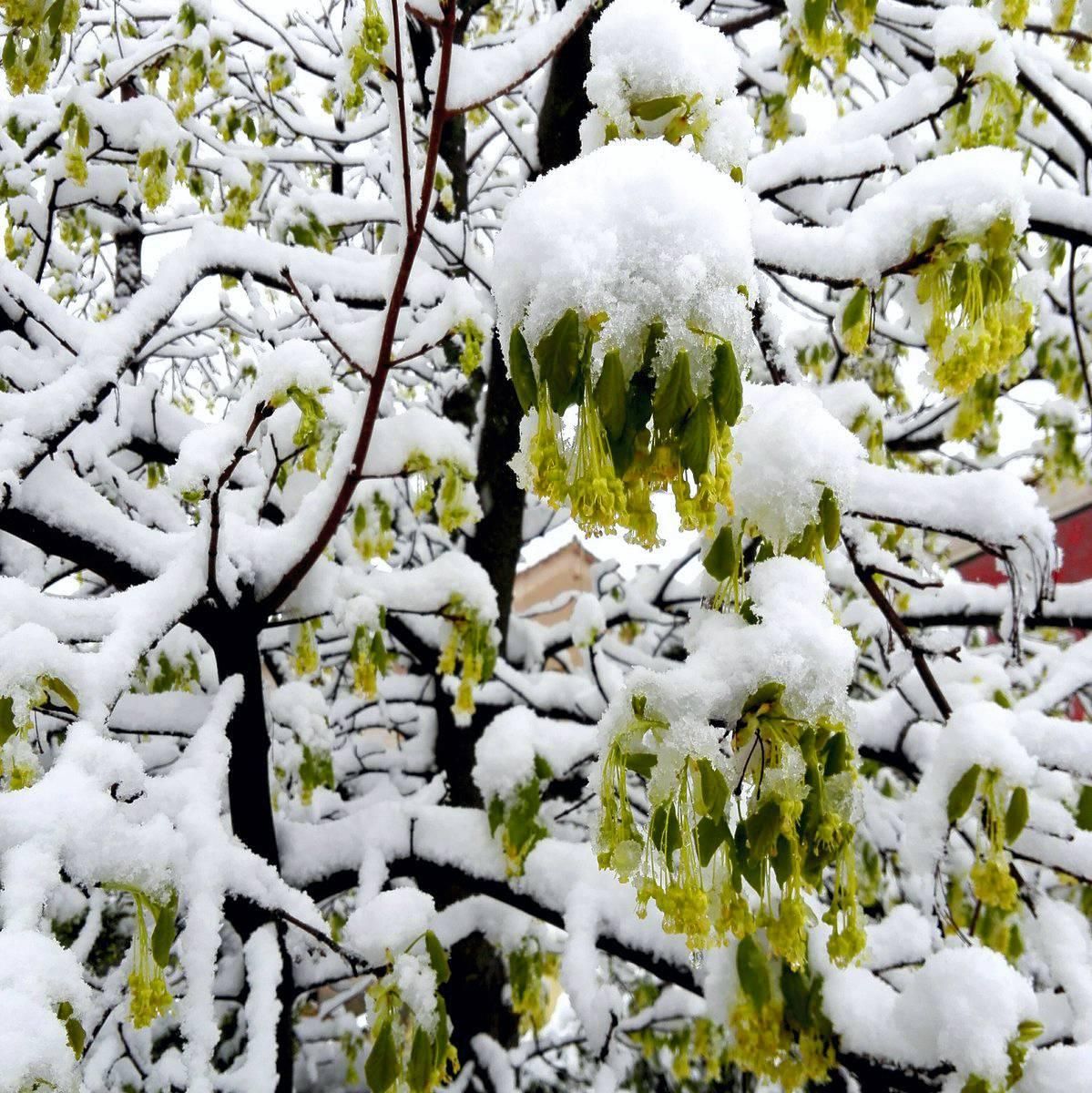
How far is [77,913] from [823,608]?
160 inches

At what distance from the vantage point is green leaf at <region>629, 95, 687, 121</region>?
117cm

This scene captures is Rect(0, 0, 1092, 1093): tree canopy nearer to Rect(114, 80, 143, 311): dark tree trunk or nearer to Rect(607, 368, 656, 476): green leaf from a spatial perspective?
Rect(607, 368, 656, 476): green leaf

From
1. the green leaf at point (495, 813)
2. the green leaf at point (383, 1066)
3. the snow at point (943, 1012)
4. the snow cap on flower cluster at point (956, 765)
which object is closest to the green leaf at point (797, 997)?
the snow at point (943, 1012)

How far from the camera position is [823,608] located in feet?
3.86

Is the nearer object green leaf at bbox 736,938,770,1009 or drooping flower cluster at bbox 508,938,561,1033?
green leaf at bbox 736,938,770,1009

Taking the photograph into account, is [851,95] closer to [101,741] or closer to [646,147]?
[646,147]

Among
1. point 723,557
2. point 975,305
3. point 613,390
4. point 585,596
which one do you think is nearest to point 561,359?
point 613,390

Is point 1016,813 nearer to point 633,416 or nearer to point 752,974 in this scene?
point 752,974

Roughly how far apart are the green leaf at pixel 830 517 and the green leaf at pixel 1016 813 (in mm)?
771

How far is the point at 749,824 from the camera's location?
1062 millimetres

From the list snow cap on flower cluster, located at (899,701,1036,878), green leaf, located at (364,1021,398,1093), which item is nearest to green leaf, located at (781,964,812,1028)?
snow cap on flower cluster, located at (899,701,1036,878)

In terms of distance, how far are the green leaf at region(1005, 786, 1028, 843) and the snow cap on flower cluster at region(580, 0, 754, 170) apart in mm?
1285

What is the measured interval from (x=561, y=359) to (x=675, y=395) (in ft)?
0.45

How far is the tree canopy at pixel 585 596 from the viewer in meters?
1.05
